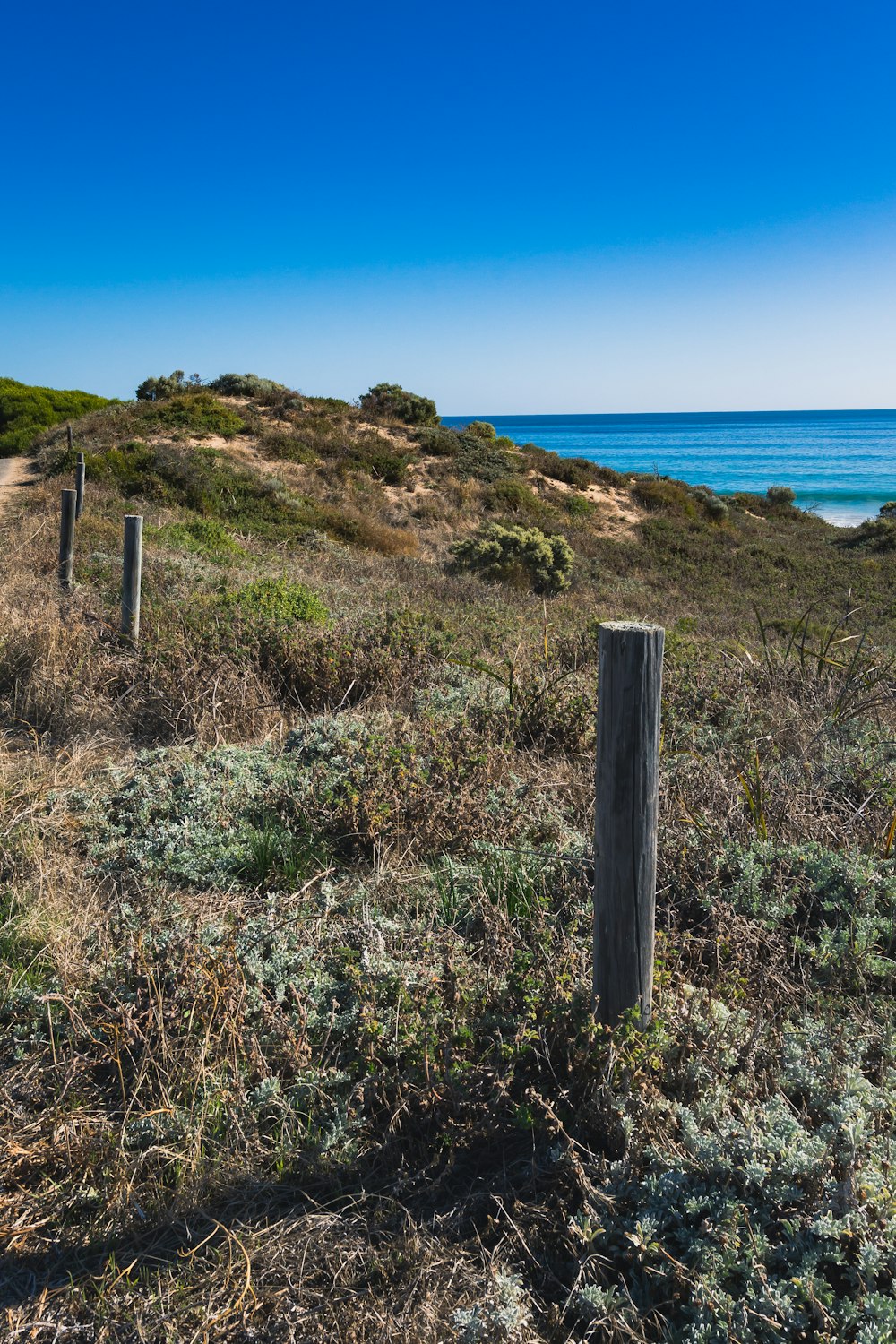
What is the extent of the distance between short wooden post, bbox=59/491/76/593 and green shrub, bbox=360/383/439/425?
2339 centimetres

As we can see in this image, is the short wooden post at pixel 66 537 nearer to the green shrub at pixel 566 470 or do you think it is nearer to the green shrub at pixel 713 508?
the green shrub at pixel 566 470

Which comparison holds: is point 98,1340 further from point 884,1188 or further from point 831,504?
point 831,504

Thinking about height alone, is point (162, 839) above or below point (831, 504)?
below

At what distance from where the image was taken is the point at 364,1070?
274cm

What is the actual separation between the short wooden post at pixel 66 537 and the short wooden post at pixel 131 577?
5.30 ft

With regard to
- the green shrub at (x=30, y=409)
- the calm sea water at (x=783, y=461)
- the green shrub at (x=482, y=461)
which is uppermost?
the calm sea water at (x=783, y=461)

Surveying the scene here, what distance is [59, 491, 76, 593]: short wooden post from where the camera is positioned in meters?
8.60

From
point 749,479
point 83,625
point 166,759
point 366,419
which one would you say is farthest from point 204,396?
point 749,479

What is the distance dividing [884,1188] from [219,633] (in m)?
6.00

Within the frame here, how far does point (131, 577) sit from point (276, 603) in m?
1.48

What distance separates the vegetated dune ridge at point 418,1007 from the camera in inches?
82.4

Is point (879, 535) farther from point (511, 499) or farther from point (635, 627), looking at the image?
point (635, 627)

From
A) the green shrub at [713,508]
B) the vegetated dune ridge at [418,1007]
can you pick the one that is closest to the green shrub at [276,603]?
the vegetated dune ridge at [418,1007]

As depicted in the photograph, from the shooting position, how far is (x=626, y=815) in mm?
2475
